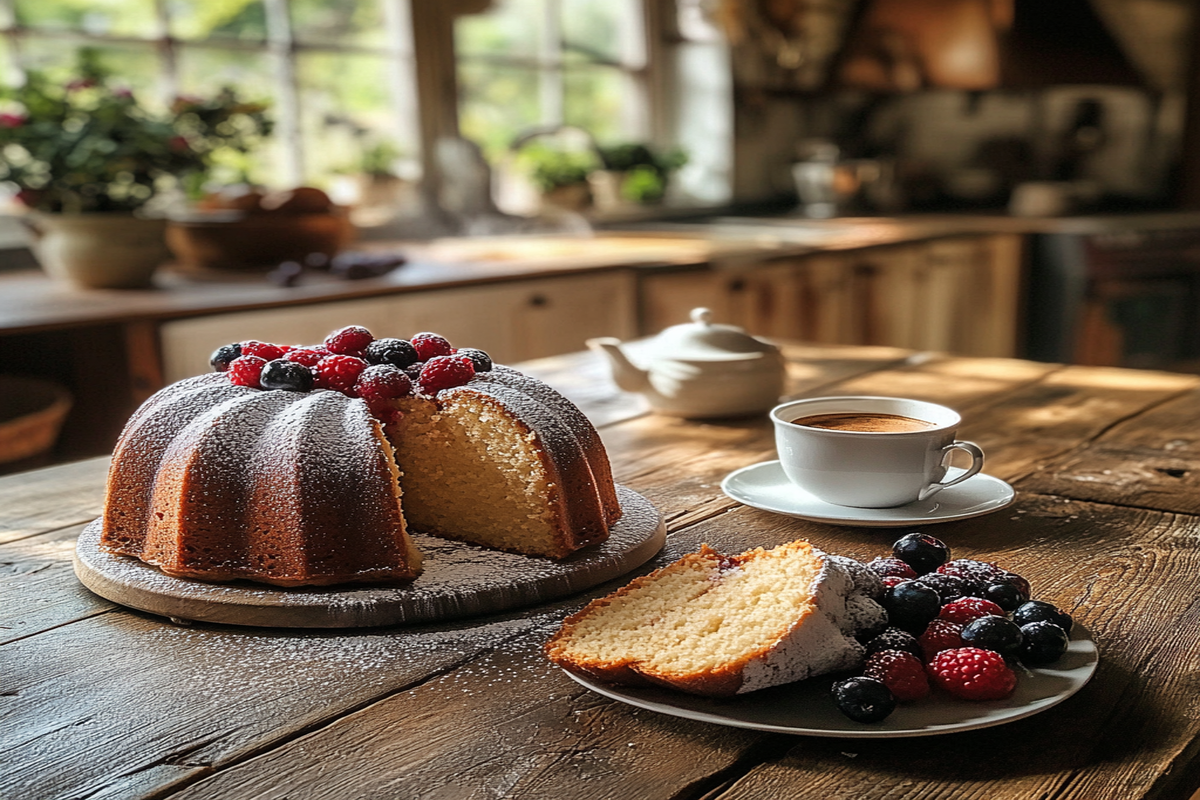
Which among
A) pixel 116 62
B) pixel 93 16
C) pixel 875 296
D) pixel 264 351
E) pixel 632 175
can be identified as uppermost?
pixel 93 16

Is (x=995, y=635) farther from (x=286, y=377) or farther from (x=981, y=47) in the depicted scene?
(x=981, y=47)

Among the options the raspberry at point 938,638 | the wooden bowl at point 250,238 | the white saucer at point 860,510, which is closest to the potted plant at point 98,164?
the wooden bowl at point 250,238

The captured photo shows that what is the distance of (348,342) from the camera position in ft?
3.62

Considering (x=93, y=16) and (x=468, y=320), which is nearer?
(x=468, y=320)

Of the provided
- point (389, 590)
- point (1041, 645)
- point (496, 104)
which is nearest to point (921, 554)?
point (1041, 645)

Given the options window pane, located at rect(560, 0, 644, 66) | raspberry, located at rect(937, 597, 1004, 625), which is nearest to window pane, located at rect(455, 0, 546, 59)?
window pane, located at rect(560, 0, 644, 66)

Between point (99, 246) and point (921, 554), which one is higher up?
point (99, 246)

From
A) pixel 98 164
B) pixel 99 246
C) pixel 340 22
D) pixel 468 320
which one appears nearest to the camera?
pixel 98 164

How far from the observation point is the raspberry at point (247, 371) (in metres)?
1.05

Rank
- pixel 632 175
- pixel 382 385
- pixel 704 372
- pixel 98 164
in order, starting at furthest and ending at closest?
pixel 632 175
pixel 98 164
pixel 704 372
pixel 382 385

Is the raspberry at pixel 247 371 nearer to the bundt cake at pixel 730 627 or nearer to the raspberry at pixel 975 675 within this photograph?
the bundt cake at pixel 730 627

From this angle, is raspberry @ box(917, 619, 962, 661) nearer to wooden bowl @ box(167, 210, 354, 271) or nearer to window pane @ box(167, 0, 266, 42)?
wooden bowl @ box(167, 210, 354, 271)

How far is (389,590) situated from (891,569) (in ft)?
1.28

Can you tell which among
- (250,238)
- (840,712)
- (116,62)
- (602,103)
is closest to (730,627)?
(840,712)
